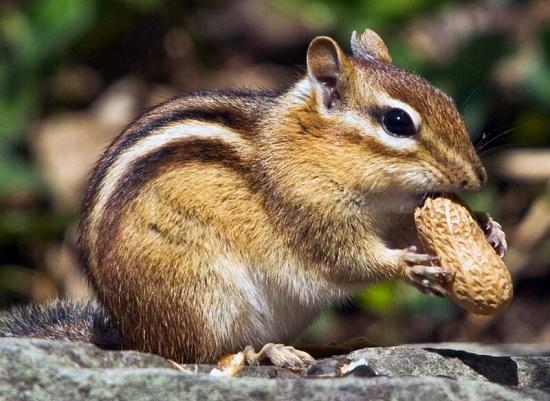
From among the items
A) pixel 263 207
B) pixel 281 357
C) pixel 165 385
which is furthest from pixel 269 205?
pixel 165 385

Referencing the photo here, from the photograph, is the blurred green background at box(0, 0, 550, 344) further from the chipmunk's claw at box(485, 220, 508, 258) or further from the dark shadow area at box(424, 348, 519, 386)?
the dark shadow area at box(424, 348, 519, 386)

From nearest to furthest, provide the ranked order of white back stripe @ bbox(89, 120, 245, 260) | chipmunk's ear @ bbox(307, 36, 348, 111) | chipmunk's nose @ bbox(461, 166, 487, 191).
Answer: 1. chipmunk's nose @ bbox(461, 166, 487, 191)
2. white back stripe @ bbox(89, 120, 245, 260)
3. chipmunk's ear @ bbox(307, 36, 348, 111)

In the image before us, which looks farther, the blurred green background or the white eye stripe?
the blurred green background

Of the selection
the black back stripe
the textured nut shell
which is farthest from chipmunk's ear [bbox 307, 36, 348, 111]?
the textured nut shell

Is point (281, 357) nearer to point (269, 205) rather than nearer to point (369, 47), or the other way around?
point (269, 205)

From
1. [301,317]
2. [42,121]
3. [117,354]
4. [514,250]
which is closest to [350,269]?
[301,317]

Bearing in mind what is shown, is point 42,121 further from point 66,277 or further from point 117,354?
point 117,354
